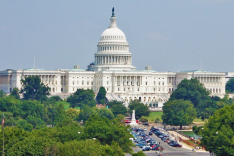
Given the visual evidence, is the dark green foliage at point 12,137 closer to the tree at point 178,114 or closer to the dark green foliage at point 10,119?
the dark green foliage at point 10,119

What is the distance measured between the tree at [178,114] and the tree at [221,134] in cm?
4099

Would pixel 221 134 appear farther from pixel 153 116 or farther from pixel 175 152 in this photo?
pixel 153 116

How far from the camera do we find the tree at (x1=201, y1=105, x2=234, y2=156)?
98.2 metres

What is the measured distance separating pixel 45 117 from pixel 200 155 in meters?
A: 52.9

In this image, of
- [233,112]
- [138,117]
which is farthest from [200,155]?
[138,117]

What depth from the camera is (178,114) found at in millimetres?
155625

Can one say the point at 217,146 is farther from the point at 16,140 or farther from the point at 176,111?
the point at 176,111

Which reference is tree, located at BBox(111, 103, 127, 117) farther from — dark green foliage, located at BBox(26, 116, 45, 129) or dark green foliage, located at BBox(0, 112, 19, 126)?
dark green foliage, located at BBox(0, 112, 19, 126)

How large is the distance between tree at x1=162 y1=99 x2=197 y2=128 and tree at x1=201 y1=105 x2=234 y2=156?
134ft

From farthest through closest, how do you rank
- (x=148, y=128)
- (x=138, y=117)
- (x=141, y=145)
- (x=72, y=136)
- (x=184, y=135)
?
(x=138, y=117)
(x=148, y=128)
(x=184, y=135)
(x=141, y=145)
(x=72, y=136)

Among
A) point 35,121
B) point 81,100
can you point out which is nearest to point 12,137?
point 35,121

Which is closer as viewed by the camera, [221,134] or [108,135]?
[221,134]

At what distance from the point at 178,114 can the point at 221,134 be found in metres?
56.3

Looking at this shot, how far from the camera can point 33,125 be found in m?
143
